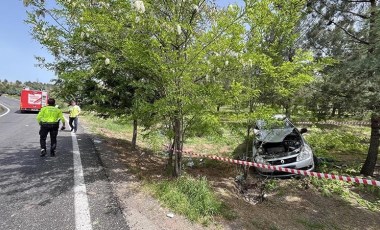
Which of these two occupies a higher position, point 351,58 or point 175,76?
point 351,58

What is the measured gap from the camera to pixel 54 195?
4.86 meters

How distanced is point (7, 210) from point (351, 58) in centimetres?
960

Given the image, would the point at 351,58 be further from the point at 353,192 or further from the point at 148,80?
the point at 148,80

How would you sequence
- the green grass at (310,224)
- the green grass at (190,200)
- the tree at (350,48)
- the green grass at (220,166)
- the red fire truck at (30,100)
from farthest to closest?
the red fire truck at (30,100) → the tree at (350,48) → the green grass at (310,224) → the green grass at (220,166) → the green grass at (190,200)

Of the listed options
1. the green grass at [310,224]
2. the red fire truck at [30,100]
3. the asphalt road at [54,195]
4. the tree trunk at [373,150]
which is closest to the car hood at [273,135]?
the tree trunk at [373,150]

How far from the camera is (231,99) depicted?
5836mm

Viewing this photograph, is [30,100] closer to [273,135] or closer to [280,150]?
[273,135]

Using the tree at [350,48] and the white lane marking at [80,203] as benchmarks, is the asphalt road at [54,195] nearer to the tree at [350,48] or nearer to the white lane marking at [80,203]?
the white lane marking at [80,203]

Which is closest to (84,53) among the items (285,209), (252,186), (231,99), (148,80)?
(148,80)

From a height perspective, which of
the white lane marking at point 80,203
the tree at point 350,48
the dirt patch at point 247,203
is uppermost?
the tree at point 350,48

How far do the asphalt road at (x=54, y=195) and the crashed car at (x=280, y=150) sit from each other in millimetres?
4409

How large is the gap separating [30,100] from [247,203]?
1262 inches

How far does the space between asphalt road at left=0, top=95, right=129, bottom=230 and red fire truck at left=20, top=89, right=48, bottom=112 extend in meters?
27.1

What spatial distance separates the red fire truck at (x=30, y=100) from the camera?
3147cm
